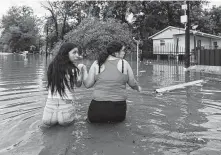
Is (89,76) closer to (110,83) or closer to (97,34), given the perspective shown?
(110,83)

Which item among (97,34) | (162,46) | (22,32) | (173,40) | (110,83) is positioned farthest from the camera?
(22,32)

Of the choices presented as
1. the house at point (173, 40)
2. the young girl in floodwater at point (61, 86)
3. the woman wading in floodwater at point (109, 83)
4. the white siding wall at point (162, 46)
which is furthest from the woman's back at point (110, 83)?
the white siding wall at point (162, 46)

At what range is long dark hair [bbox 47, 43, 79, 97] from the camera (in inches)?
162

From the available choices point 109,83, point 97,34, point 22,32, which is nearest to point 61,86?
point 109,83

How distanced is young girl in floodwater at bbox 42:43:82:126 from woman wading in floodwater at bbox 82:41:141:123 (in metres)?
0.31

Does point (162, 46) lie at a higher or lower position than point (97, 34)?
lower

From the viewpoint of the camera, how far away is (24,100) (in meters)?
6.69

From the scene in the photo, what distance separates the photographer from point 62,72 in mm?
4156

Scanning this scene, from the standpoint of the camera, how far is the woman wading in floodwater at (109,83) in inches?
170

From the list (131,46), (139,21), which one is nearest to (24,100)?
(131,46)

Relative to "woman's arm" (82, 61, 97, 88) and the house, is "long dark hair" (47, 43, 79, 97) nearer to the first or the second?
"woman's arm" (82, 61, 97, 88)

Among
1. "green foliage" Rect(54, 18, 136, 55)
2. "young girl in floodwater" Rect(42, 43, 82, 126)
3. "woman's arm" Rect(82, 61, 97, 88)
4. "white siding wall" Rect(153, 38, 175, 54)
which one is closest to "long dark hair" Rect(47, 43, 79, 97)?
"young girl in floodwater" Rect(42, 43, 82, 126)

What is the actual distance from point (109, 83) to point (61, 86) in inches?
30.3

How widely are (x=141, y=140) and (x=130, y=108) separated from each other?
210cm
